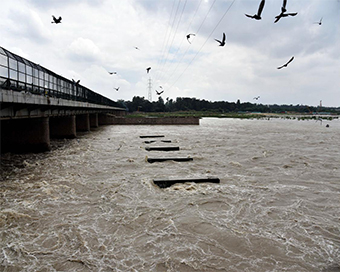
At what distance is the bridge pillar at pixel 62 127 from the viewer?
3734 centimetres

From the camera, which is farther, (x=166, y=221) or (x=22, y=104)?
(x=22, y=104)

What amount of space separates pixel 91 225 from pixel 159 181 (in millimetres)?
5309

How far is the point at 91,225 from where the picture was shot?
9586 mm

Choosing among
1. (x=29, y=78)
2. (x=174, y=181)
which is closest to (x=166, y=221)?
(x=174, y=181)

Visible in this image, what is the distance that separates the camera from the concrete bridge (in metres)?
15.4

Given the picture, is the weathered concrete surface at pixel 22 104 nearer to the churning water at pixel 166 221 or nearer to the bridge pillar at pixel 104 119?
the churning water at pixel 166 221

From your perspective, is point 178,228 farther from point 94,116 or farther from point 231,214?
point 94,116

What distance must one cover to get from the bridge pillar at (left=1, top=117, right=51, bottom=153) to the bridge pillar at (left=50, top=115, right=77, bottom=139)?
1228 centimetres

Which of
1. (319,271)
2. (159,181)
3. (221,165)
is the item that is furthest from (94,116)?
(319,271)

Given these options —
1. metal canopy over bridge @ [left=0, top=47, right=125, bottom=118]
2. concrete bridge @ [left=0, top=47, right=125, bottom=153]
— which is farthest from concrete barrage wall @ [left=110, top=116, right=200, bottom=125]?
metal canopy over bridge @ [left=0, top=47, right=125, bottom=118]

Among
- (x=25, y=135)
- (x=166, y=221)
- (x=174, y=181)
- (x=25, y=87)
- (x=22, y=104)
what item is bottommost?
(x=166, y=221)

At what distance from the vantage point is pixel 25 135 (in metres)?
24.9

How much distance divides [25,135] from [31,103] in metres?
9.72

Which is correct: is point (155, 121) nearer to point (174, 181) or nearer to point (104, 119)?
point (104, 119)
